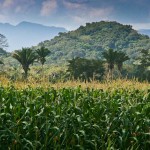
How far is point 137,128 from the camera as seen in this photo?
842 centimetres

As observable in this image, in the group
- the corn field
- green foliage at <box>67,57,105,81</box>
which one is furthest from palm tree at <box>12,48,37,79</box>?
the corn field

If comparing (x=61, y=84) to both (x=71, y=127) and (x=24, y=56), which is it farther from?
(x=24, y=56)

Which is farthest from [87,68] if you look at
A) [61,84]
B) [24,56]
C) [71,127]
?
[71,127]

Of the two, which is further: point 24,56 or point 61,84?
point 24,56

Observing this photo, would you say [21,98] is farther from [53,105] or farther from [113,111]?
[113,111]

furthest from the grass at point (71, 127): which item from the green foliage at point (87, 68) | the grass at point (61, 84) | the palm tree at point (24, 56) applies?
the green foliage at point (87, 68)

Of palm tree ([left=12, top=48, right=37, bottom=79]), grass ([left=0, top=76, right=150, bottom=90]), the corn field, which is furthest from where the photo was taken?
palm tree ([left=12, top=48, right=37, bottom=79])

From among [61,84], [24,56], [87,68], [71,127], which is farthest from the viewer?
[87,68]

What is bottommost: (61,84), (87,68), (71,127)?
(71,127)

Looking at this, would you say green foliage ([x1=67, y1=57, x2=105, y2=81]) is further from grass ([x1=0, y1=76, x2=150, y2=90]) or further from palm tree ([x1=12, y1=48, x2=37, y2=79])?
grass ([x1=0, y1=76, x2=150, y2=90])

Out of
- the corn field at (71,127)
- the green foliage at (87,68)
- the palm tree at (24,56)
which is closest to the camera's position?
the corn field at (71,127)

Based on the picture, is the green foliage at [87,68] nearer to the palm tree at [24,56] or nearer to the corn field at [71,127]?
the palm tree at [24,56]

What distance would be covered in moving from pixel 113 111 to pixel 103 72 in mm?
59405

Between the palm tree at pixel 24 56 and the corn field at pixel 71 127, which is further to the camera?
the palm tree at pixel 24 56
